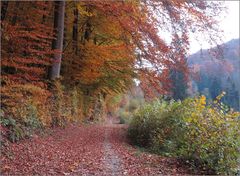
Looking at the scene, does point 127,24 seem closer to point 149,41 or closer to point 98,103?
point 149,41

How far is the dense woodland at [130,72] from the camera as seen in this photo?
777 cm

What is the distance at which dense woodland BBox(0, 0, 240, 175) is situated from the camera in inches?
306

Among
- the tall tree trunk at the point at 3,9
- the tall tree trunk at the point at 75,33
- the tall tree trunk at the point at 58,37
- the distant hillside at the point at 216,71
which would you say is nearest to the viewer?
the distant hillside at the point at 216,71

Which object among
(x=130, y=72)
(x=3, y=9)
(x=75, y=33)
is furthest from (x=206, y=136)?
(x=75, y=33)

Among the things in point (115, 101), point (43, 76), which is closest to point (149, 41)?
point (43, 76)

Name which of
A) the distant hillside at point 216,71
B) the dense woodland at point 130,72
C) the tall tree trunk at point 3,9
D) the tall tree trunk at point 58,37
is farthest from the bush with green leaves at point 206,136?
the tall tree trunk at point 3,9

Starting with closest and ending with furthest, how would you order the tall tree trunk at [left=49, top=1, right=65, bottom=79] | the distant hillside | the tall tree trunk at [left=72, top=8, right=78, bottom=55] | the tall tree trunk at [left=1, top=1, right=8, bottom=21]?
the distant hillside → the tall tree trunk at [left=1, top=1, right=8, bottom=21] → the tall tree trunk at [left=49, top=1, right=65, bottom=79] → the tall tree trunk at [left=72, top=8, right=78, bottom=55]

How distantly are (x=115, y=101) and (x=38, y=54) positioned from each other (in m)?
22.7

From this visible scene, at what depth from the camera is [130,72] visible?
66.0 feet

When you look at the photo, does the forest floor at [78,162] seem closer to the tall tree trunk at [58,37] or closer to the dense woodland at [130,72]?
the dense woodland at [130,72]

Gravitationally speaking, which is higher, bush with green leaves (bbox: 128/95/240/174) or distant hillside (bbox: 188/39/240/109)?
distant hillside (bbox: 188/39/240/109)

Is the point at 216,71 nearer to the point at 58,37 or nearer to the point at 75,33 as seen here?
the point at 58,37

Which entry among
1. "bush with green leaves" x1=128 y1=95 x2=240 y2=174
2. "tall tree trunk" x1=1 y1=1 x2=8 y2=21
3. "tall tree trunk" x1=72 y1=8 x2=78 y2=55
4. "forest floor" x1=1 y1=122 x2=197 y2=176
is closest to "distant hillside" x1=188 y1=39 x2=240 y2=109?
"bush with green leaves" x1=128 y1=95 x2=240 y2=174

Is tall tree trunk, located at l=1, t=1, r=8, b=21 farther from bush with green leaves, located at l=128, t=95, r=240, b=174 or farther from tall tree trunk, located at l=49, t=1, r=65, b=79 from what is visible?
bush with green leaves, located at l=128, t=95, r=240, b=174
